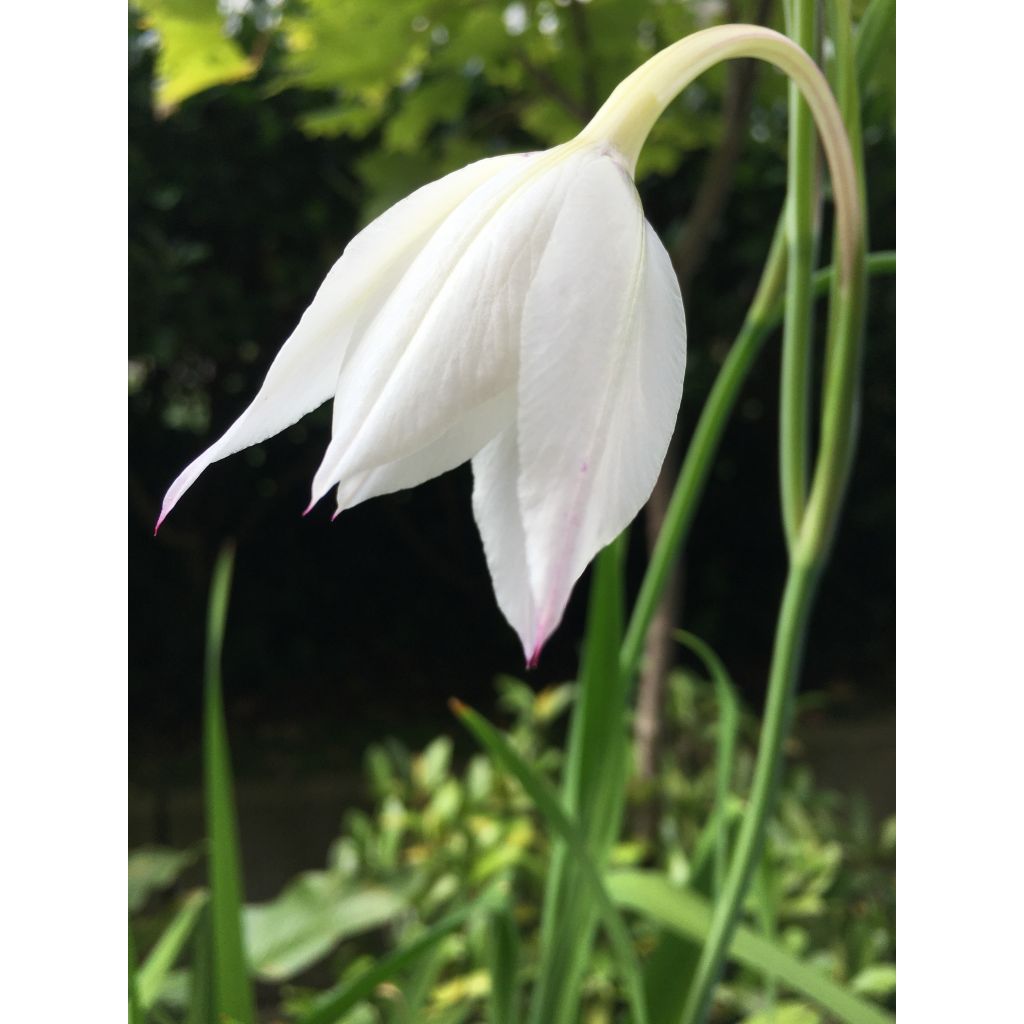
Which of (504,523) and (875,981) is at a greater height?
(504,523)

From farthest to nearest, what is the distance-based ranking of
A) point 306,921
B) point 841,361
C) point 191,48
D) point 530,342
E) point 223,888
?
1. point 306,921
2. point 191,48
3. point 223,888
4. point 841,361
5. point 530,342

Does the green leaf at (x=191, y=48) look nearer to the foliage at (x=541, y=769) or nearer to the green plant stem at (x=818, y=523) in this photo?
the foliage at (x=541, y=769)

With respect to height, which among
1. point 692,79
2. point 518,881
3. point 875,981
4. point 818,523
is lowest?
point 518,881

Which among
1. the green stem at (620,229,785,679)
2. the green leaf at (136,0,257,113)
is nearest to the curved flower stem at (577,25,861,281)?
the green stem at (620,229,785,679)

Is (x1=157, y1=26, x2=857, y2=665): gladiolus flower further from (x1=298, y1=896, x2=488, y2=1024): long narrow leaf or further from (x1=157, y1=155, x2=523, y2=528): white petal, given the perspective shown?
(x1=298, y1=896, x2=488, y2=1024): long narrow leaf

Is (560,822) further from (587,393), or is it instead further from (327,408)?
(327,408)

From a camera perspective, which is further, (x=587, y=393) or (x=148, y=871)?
(x=148, y=871)

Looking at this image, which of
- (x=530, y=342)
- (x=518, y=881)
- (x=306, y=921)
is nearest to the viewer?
(x=530, y=342)

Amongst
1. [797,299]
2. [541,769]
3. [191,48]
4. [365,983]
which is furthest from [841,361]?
[541,769]
